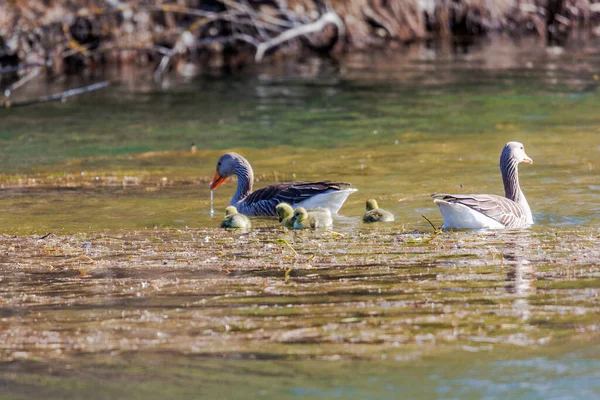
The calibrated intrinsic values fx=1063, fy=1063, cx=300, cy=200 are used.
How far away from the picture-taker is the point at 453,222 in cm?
1002

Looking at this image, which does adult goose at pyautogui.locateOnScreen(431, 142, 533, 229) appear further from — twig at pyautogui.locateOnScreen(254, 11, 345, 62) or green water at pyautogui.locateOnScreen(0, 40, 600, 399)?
twig at pyautogui.locateOnScreen(254, 11, 345, 62)

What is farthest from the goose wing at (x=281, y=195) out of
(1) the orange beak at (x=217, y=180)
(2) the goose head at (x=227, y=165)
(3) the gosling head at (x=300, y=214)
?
(1) the orange beak at (x=217, y=180)

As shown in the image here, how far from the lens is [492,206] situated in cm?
1006

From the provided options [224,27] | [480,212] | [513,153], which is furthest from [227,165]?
[224,27]

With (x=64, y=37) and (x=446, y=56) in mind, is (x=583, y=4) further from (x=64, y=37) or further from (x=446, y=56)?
(x=64, y=37)

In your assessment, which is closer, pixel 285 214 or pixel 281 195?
pixel 285 214

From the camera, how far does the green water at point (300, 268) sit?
5.99 m

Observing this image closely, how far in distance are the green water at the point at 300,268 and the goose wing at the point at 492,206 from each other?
0.92ft

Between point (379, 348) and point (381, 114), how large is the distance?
45.0ft

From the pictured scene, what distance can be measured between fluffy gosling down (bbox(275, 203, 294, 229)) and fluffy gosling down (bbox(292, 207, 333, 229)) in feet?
0.49

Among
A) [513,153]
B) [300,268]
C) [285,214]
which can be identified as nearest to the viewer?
[300,268]

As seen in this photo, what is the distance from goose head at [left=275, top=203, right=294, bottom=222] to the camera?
36.1 feet

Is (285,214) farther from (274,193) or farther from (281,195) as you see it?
(274,193)

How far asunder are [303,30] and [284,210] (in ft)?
56.7
